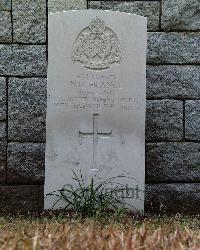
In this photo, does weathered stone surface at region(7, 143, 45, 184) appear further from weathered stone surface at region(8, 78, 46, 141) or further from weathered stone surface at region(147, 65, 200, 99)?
weathered stone surface at region(147, 65, 200, 99)

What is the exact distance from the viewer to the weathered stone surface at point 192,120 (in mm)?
5758

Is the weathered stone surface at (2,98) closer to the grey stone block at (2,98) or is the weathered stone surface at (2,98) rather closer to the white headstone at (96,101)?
the grey stone block at (2,98)

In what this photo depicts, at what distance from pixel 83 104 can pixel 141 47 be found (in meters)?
0.63

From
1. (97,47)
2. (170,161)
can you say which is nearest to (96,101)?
(97,47)

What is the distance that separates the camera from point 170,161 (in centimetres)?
577

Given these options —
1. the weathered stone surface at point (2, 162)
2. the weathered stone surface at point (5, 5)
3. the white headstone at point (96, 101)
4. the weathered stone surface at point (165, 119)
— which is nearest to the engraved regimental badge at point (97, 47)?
the white headstone at point (96, 101)

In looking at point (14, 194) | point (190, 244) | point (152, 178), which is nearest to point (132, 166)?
point (152, 178)

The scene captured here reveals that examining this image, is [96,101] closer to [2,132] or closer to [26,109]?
[26,109]

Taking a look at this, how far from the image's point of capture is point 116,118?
5.10 meters

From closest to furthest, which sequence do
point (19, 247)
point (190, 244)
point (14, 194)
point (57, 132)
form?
point (19, 247) → point (190, 244) → point (57, 132) → point (14, 194)

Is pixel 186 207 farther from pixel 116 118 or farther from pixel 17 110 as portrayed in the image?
pixel 17 110

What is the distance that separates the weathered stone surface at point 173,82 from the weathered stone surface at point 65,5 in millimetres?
795

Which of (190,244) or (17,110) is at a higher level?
(17,110)

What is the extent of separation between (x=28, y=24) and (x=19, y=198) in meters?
1.49
